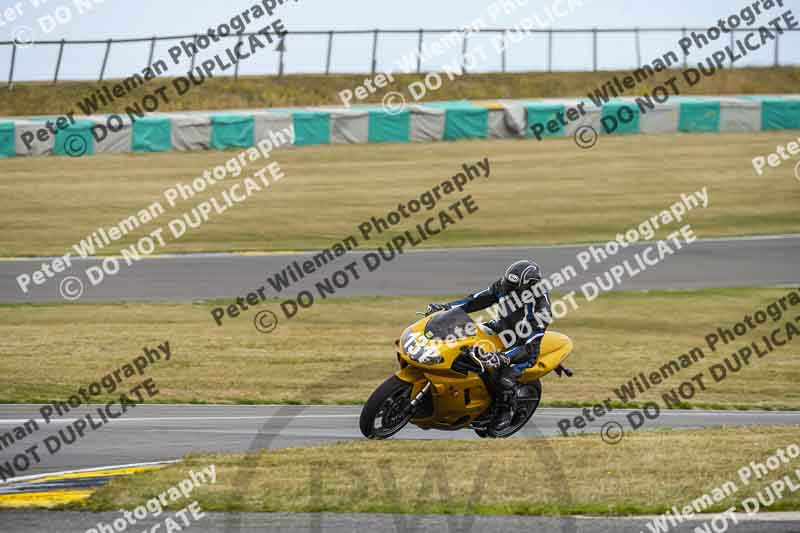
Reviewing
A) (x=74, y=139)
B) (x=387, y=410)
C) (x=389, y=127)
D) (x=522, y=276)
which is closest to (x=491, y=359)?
(x=522, y=276)

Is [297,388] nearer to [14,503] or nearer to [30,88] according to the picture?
[14,503]

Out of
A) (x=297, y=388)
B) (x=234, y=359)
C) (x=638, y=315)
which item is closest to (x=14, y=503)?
(x=297, y=388)

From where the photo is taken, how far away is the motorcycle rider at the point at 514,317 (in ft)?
36.9

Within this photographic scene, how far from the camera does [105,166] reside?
35.9 meters

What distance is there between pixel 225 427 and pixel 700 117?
34.0 m

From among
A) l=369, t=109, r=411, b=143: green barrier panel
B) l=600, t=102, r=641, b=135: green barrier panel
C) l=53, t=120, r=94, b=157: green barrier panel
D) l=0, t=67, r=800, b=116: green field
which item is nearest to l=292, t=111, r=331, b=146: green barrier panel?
l=369, t=109, r=411, b=143: green barrier panel

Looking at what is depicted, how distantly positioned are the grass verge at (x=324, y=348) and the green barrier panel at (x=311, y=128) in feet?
59.3

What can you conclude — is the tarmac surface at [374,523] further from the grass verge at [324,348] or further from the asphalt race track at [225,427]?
the grass verge at [324,348]

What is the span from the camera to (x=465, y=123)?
134 feet

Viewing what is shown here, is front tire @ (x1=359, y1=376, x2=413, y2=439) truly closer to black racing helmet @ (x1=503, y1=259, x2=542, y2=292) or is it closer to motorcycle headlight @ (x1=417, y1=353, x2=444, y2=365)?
motorcycle headlight @ (x1=417, y1=353, x2=444, y2=365)

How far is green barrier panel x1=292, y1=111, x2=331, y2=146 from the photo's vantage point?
38.9 m

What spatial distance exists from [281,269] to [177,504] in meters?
15.9

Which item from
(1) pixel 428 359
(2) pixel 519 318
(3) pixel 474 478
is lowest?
(3) pixel 474 478

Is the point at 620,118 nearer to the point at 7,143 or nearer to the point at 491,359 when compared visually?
the point at 7,143
